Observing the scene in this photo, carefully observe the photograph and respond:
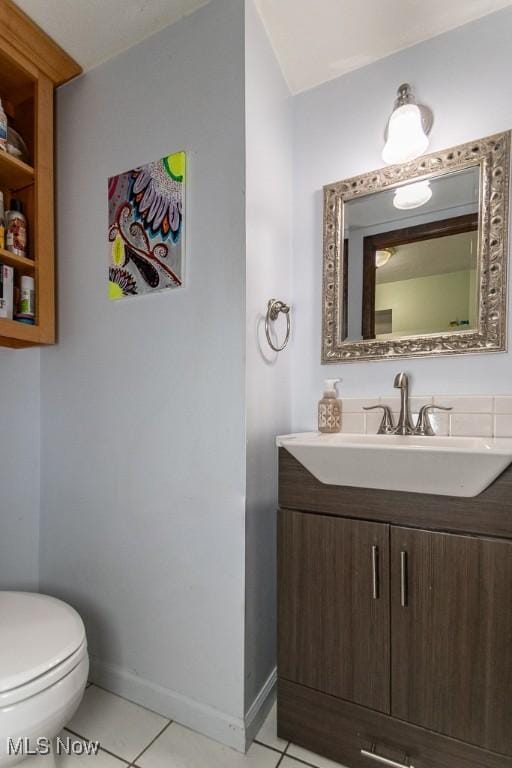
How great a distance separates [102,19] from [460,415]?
5.62ft

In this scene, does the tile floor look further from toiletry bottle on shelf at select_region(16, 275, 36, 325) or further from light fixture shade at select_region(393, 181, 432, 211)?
light fixture shade at select_region(393, 181, 432, 211)

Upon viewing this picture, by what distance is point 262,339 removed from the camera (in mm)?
1207

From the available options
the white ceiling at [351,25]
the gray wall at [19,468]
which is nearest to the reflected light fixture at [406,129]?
the white ceiling at [351,25]

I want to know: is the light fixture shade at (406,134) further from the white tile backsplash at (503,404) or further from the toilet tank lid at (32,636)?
the toilet tank lid at (32,636)

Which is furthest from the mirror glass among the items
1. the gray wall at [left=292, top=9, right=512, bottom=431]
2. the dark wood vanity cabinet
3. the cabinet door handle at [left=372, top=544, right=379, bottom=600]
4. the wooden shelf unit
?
the wooden shelf unit

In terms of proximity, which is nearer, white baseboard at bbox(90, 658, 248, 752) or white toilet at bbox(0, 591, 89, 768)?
white toilet at bbox(0, 591, 89, 768)

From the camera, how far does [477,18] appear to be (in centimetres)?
121

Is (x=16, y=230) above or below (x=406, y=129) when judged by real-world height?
below

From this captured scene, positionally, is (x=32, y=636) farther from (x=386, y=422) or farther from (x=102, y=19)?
(x=102, y=19)

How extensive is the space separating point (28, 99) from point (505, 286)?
1832 mm

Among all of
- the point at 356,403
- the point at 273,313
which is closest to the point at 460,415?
the point at 356,403

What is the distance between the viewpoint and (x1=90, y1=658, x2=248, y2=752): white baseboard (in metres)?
1.07

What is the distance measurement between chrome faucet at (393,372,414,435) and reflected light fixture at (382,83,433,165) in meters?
0.73

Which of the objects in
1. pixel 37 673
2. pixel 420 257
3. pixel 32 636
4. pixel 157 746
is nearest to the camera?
pixel 37 673
